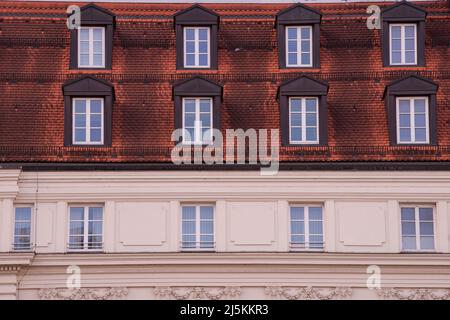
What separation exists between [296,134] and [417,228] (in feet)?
16.0

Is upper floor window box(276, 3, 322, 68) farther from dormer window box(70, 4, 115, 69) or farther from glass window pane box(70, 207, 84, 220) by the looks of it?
glass window pane box(70, 207, 84, 220)

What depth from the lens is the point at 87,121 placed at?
2638 inches

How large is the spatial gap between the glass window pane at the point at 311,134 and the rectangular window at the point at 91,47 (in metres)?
7.13

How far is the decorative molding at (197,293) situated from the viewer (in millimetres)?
64812

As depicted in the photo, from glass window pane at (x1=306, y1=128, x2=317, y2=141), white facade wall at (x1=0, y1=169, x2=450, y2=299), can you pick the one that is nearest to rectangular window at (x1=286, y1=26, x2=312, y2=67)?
glass window pane at (x1=306, y1=128, x2=317, y2=141)

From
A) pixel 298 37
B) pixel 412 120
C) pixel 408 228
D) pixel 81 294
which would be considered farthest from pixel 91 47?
pixel 408 228

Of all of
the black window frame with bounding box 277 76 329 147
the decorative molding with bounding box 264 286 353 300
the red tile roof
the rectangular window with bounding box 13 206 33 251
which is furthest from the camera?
the black window frame with bounding box 277 76 329 147

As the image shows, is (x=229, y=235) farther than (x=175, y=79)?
No

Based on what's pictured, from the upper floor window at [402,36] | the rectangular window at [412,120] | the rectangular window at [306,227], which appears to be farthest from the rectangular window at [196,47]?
the rectangular window at [412,120]

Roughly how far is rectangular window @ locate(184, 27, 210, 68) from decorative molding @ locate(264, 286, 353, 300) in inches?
325

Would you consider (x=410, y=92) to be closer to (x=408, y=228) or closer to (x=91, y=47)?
(x=408, y=228)

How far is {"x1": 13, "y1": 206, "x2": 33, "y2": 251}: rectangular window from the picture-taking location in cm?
6550

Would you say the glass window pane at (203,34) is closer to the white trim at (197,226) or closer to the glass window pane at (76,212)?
the white trim at (197,226)
